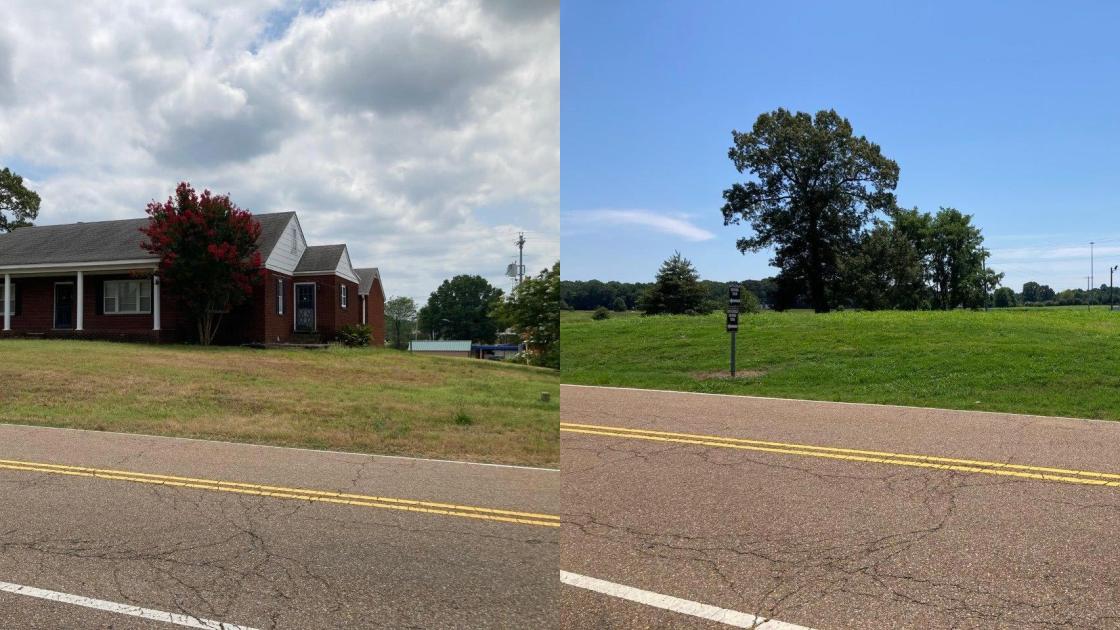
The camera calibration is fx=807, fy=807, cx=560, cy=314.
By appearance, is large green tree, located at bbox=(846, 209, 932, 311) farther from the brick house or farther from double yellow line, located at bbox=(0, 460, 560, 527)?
double yellow line, located at bbox=(0, 460, 560, 527)

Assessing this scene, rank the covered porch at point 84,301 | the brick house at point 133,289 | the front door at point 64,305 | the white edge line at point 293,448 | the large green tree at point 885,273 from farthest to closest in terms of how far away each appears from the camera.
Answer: the large green tree at point 885,273
the front door at point 64,305
the brick house at point 133,289
the covered porch at point 84,301
the white edge line at point 293,448

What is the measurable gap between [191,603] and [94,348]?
2200cm

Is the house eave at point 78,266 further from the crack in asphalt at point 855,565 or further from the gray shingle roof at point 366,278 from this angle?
the crack in asphalt at point 855,565

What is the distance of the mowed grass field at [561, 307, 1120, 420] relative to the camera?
46.9 ft

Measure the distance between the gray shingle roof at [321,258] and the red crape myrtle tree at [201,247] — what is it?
4393mm

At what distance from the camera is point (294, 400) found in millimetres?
14703

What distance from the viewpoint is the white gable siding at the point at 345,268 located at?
3154 centimetres

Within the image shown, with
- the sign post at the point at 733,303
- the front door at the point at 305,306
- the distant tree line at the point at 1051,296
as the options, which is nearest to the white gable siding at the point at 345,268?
the front door at the point at 305,306

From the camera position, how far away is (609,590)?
4.27 m

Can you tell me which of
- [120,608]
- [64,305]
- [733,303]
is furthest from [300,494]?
[64,305]

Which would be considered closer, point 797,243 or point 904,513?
point 904,513

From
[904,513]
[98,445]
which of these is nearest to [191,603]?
[904,513]

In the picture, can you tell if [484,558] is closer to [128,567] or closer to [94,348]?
[128,567]

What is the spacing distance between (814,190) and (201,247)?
3615 centimetres
